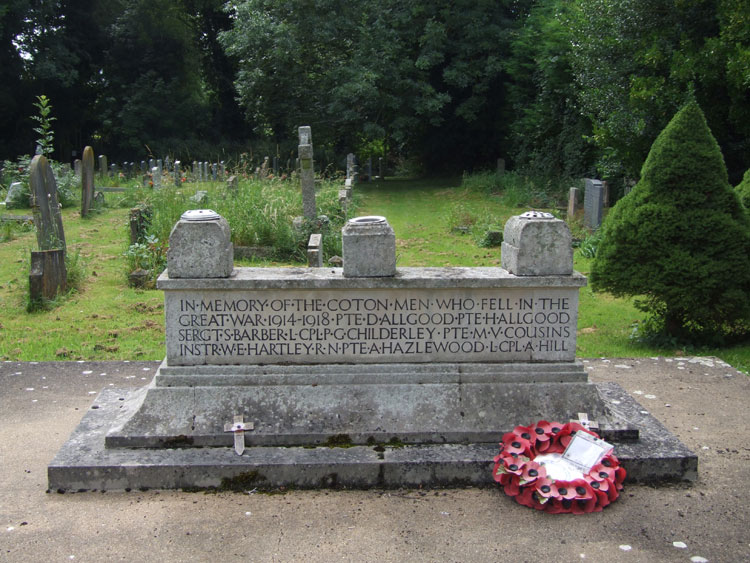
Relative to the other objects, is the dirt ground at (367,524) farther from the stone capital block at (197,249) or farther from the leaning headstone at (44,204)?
the leaning headstone at (44,204)

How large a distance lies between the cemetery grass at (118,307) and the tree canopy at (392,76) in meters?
3.50

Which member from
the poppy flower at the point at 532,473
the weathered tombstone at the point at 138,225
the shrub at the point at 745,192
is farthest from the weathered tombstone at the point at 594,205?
the poppy flower at the point at 532,473

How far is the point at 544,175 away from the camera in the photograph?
76.3 ft

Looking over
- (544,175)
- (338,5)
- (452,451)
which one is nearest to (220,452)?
(452,451)

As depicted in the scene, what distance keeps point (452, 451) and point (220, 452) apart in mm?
1440

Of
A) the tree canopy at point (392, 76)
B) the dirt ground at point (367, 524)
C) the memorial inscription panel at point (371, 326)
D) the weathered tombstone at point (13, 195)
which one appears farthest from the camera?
the weathered tombstone at point (13, 195)

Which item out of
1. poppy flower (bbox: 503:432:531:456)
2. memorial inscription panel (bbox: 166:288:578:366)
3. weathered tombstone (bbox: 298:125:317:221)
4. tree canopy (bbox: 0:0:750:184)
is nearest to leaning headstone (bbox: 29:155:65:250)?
weathered tombstone (bbox: 298:125:317:221)

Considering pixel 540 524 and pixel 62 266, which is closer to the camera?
pixel 540 524

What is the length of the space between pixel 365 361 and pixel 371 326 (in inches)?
9.4

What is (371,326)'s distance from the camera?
482 centimetres

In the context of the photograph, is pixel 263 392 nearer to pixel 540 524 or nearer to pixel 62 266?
pixel 540 524

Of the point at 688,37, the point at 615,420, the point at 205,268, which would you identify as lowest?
the point at 615,420

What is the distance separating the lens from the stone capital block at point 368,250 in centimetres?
472

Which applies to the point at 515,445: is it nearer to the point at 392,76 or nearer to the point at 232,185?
the point at 232,185
